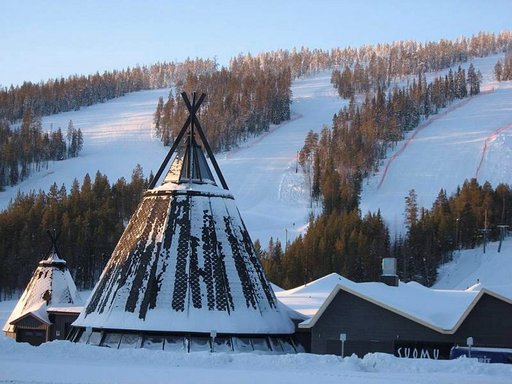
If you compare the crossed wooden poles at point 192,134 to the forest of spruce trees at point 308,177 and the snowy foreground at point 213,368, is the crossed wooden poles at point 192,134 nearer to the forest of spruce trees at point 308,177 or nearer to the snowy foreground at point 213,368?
the snowy foreground at point 213,368

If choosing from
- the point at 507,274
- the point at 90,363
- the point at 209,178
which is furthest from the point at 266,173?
the point at 90,363

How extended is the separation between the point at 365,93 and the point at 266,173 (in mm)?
59418

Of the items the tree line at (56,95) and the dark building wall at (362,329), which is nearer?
the dark building wall at (362,329)

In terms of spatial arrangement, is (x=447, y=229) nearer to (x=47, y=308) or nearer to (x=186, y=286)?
(x=47, y=308)

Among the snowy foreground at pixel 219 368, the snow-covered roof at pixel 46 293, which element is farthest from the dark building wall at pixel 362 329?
the snow-covered roof at pixel 46 293

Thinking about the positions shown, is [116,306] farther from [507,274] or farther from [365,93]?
[365,93]

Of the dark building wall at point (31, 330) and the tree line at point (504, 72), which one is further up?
the tree line at point (504, 72)

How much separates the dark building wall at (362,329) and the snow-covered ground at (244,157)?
1945 inches

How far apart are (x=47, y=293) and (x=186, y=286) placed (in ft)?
64.1

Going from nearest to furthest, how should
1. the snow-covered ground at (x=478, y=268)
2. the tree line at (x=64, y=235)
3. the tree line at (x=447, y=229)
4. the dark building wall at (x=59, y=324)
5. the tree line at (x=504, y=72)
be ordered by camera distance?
the dark building wall at (x=59, y=324), the snow-covered ground at (x=478, y=268), the tree line at (x=447, y=229), the tree line at (x=64, y=235), the tree line at (x=504, y=72)

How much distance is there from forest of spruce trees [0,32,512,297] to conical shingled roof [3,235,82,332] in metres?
23.3

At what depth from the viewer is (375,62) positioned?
193 m

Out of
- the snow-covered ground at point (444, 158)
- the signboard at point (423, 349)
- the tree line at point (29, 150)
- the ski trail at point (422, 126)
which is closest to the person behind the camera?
the signboard at point (423, 349)

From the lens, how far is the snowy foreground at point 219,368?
1391 centimetres
